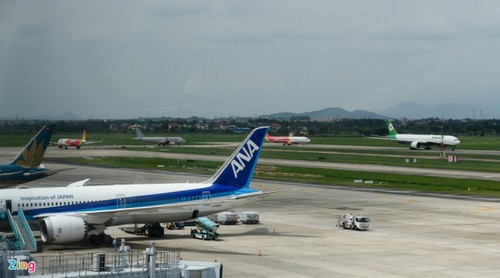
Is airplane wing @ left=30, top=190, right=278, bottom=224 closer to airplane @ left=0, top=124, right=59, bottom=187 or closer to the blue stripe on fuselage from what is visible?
the blue stripe on fuselage

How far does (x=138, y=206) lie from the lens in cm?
6512

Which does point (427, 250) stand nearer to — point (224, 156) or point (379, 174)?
point (379, 174)

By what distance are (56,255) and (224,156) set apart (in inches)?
5535

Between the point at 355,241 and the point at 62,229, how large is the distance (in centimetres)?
2491

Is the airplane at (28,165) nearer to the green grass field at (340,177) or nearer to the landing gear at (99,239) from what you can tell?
the landing gear at (99,239)

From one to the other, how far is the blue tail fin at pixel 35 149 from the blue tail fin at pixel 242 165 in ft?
74.2

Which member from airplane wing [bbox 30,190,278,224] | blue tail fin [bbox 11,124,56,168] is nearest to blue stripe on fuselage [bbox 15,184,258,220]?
airplane wing [bbox 30,190,278,224]

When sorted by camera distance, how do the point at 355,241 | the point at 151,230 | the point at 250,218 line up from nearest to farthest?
the point at 355,241
the point at 151,230
the point at 250,218

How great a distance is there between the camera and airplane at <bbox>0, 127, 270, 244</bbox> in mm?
60719

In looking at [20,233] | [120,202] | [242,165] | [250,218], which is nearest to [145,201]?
[120,202]

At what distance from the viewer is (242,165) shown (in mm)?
71312

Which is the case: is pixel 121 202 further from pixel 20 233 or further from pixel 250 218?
pixel 250 218

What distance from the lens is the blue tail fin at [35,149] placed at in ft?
274

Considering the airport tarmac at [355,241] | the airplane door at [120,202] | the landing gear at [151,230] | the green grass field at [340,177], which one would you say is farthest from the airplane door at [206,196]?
the green grass field at [340,177]
